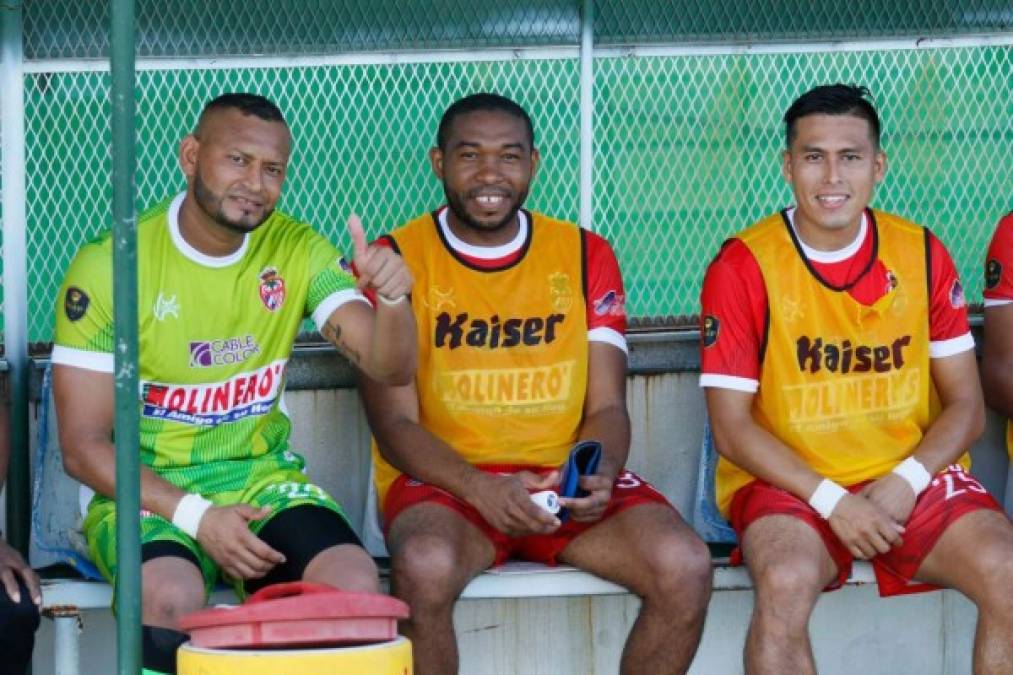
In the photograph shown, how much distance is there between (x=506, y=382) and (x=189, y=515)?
95cm

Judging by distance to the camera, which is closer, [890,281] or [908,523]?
[908,523]

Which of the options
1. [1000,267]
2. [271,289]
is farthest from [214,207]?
[1000,267]

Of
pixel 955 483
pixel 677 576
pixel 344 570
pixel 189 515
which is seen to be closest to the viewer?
pixel 344 570

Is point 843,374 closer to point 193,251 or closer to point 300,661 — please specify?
point 193,251

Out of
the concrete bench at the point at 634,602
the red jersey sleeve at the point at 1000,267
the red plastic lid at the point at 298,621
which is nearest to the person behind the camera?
the red plastic lid at the point at 298,621

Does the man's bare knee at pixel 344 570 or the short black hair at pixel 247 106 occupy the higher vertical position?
the short black hair at pixel 247 106

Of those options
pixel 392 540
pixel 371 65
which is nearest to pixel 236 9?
pixel 371 65

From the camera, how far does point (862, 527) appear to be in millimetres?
4398

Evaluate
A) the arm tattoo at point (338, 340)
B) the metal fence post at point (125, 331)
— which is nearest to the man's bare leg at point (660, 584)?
the arm tattoo at point (338, 340)

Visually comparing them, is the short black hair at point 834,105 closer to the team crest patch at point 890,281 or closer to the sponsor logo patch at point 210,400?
the team crest patch at point 890,281

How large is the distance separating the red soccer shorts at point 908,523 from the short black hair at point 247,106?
57.4 inches

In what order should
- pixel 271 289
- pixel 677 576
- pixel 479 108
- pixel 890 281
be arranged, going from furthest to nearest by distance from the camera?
1. pixel 479 108
2. pixel 890 281
3. pixel 271 289
4. pixel 677 576

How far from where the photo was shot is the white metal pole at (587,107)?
200 inches

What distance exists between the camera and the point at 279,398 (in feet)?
15.0
